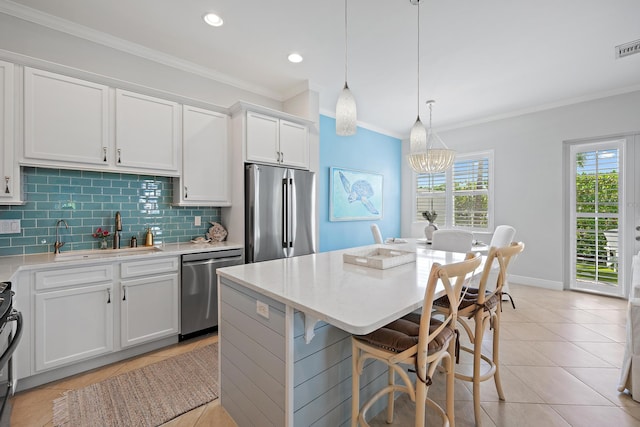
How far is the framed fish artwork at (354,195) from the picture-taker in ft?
15.8

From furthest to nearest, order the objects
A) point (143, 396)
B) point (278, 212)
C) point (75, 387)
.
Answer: point (278, 212) < point (75, 387) < point (143, 396)

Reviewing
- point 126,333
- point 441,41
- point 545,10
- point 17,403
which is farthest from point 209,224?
point 545,10

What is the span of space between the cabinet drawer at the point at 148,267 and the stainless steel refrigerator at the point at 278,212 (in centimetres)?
74

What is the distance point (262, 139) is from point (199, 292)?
1.77m

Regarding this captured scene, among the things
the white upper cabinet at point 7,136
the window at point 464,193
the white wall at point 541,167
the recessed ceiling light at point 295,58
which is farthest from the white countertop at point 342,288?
the window at point 464,193

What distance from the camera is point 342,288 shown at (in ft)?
4.56

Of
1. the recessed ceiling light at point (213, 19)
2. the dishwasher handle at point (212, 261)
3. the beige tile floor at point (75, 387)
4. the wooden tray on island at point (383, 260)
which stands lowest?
the beige tile floor at point (75, 387)

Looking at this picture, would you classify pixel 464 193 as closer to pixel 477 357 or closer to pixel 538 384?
pixel 538 384

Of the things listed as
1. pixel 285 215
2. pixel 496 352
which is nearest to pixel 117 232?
pixel 285 215

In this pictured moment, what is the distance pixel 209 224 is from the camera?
3443 millimetres

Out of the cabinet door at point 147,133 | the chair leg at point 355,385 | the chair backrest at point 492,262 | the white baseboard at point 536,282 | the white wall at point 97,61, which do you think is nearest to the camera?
the chair leg at point 355,385

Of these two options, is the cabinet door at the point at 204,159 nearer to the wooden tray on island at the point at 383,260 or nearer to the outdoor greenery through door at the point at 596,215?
the wooden tray on island at the point at 383,260

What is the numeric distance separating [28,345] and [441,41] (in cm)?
416

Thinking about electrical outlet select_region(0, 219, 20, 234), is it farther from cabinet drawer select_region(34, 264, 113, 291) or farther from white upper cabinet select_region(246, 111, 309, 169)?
white upper cabinet select_region(246, 111, 309, 169)
